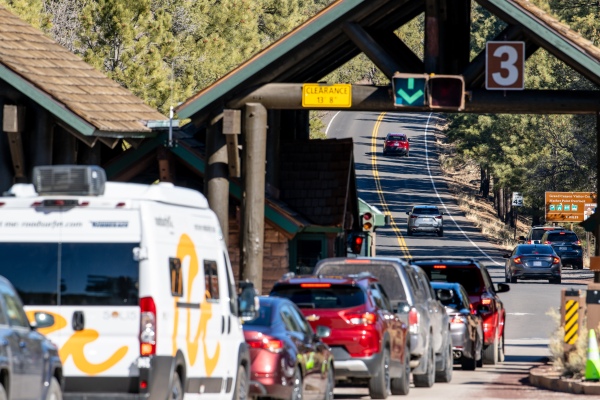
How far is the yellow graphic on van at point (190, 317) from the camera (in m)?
13.6

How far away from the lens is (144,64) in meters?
40.9

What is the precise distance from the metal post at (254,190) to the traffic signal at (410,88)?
2.54 meters

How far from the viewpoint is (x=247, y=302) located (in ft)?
49.6

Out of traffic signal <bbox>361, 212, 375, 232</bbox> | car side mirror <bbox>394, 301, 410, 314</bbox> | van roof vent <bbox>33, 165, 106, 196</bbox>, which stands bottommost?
car side mirror <bbox>394, 301, 410, 314</bbox>

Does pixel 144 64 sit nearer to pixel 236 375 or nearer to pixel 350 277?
pixel 350 277

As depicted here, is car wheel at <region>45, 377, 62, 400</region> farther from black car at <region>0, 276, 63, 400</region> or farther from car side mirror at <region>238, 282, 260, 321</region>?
car side mirror at <region>238, 282, 260, 321</region>

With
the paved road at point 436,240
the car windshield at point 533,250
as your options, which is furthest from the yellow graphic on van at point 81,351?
the car windshield at point 533,250

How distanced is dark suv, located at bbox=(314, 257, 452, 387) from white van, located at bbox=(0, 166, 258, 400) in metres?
7.30

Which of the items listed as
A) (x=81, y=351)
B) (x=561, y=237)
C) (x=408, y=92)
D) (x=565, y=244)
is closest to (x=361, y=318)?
(x=81, y=351)

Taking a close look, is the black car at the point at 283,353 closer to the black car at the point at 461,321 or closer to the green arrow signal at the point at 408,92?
the black car at the point at 461,321

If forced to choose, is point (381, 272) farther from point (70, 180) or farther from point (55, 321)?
point (55, 321)

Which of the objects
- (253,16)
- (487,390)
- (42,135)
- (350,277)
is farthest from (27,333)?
(253,16)

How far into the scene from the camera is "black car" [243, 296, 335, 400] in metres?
15.8

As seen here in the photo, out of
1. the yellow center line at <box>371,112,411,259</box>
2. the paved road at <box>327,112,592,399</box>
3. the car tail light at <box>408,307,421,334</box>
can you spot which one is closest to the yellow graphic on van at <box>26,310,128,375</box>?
the paved road at <box>327,112,592,399</box>
